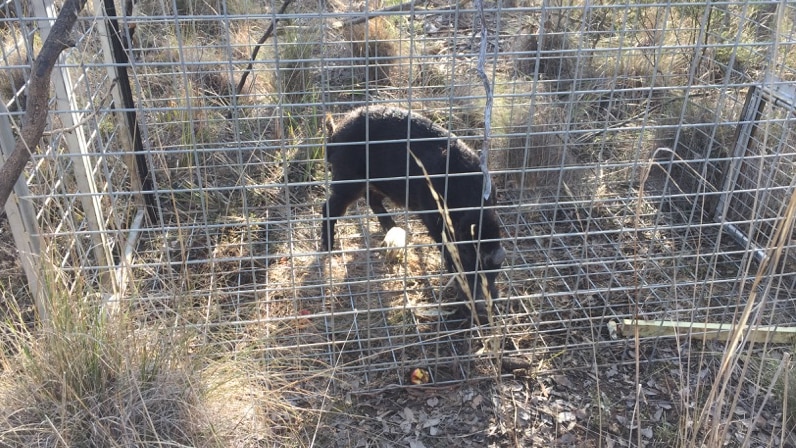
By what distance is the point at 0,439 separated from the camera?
2.34 m

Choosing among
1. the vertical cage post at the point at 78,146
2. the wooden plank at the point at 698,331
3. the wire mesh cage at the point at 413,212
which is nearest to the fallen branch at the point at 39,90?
the wire mesh cage at the point at 413,212

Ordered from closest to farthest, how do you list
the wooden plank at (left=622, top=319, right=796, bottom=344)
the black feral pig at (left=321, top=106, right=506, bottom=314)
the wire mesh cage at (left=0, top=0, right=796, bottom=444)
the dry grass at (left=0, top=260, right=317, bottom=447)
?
the dry grass at (left=0, top=260, right=317, bottom=447)
the wire mesh cage at (left=0, top=0, right=796, bottom=444)
the wooden plank at (left=622, top=319, right=796, bottom=344)
the black feral pig at (left=321, top=106, right=506, bottom=314)

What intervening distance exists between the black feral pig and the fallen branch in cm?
154

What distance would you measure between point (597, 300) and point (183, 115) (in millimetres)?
3040

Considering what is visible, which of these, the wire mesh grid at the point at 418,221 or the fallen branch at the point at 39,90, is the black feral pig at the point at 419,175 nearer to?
the wire mesh grid at the point at 418,221

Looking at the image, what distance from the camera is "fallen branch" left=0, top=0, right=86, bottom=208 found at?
224 centimetres

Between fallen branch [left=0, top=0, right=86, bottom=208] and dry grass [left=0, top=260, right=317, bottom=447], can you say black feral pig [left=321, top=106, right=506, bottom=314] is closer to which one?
dry grass [left=0, top=260, right=317, bottom=447]

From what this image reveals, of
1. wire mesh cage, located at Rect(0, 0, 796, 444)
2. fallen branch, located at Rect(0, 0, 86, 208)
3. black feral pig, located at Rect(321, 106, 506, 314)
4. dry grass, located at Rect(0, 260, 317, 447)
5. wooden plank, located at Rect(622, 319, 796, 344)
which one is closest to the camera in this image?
fallen branch, located at Rect(0, 0, 86, 208)

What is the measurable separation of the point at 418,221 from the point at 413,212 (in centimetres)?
156

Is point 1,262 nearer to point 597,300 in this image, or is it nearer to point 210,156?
point 210,156

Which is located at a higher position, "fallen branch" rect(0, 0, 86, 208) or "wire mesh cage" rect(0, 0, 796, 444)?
"fallen branch" rect(0, 0, 86, 208)

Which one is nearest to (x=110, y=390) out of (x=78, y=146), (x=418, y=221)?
(x=78, y=146)

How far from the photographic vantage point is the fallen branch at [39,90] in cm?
224

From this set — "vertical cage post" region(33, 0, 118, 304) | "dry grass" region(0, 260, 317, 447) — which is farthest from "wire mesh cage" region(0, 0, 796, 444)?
"dry grass" region(0, 260, 317, 447)
